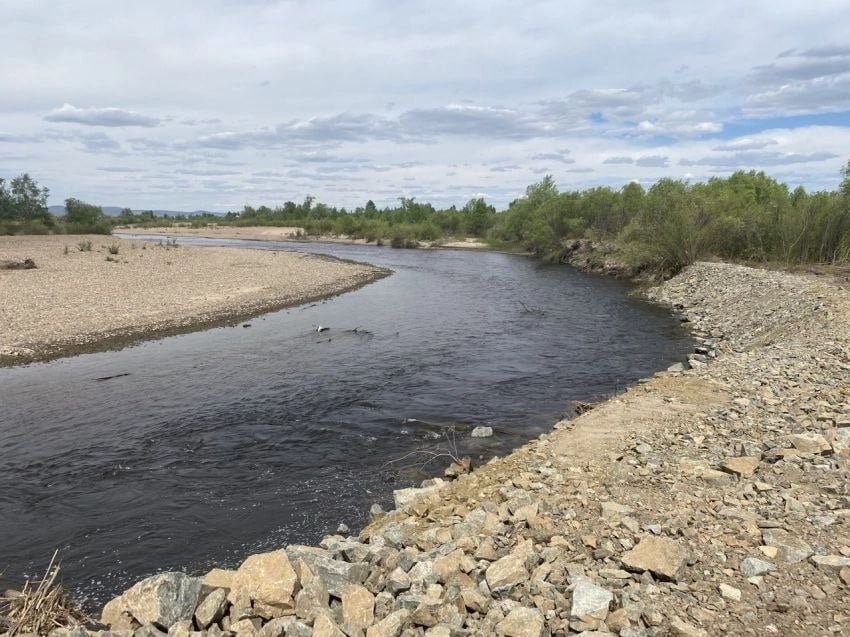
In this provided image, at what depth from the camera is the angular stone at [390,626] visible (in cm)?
496

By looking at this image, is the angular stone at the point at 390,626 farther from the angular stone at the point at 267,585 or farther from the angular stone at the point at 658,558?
the angular stone at the point at 658,558

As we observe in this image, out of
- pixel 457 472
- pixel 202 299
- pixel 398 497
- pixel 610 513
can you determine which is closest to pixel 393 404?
pixel 457 472

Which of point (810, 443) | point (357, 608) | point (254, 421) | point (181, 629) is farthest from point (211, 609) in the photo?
point (810, 443)

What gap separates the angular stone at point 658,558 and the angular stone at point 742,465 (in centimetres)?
268

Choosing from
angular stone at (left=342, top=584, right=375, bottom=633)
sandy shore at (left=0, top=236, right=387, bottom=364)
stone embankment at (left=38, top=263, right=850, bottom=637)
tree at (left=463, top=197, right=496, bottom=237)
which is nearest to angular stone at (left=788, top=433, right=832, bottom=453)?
stone embankment at (left=38, top=263, right=850, bottom=637)

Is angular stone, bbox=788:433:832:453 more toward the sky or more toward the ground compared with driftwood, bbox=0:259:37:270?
more toward the ground

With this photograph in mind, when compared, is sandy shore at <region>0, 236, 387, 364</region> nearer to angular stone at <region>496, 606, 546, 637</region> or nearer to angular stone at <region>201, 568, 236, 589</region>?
angular stone at <region>201, 568, 236, 589</region>

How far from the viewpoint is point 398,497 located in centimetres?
934

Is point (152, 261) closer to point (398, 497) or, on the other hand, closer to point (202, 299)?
point (202, 299)

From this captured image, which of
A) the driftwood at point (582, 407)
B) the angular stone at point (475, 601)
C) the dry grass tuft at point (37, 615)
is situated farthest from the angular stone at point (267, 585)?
the driftwood at point (582, 407)

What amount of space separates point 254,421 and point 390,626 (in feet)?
31.1

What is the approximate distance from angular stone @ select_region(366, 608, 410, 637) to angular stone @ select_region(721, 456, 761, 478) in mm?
5614

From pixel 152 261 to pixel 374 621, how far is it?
4570 centimetres

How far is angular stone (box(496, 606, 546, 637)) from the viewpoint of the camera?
16.1 feet
